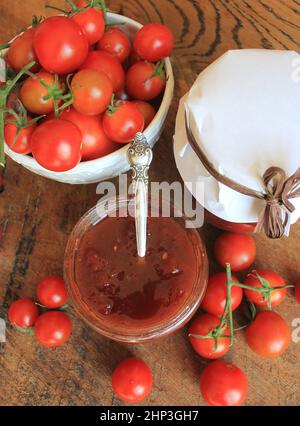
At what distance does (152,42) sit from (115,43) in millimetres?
65

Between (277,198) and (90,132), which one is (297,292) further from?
(90,132)

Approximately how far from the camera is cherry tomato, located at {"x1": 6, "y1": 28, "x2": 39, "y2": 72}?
836 mm

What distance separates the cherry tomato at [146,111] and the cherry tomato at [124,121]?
48 millimetres

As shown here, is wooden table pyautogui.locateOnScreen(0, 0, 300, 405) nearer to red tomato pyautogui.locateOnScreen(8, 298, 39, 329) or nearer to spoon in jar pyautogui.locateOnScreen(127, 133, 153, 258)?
red tomato pyautogui.locateOnScreen(8, 298, 39, 329)

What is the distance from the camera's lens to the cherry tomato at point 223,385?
2.66 feet

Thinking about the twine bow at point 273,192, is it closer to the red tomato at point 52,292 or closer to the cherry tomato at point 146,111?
the cherry tomato at point 146,111

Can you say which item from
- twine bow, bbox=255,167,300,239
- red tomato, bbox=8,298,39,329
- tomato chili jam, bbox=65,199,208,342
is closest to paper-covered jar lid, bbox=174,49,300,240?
twine bow, bbox=255,167,300,239

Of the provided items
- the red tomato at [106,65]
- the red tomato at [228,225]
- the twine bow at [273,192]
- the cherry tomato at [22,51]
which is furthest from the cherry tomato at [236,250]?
the cherry tomato at [22,51]

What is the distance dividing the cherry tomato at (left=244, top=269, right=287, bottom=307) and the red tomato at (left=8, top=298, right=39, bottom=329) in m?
0.36

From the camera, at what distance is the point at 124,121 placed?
0.79m

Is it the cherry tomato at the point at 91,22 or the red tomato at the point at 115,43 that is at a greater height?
the cherry tomato at the point at 91,22

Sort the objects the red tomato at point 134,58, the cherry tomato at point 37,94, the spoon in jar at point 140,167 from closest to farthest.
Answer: the spoon in jar at point 140,167
the cherry tomato at point 37,94
the red tomato at point 134,58

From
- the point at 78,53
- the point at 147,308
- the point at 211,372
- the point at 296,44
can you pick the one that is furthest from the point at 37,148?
the point at 296,44

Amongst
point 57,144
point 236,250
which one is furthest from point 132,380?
point 57,144
